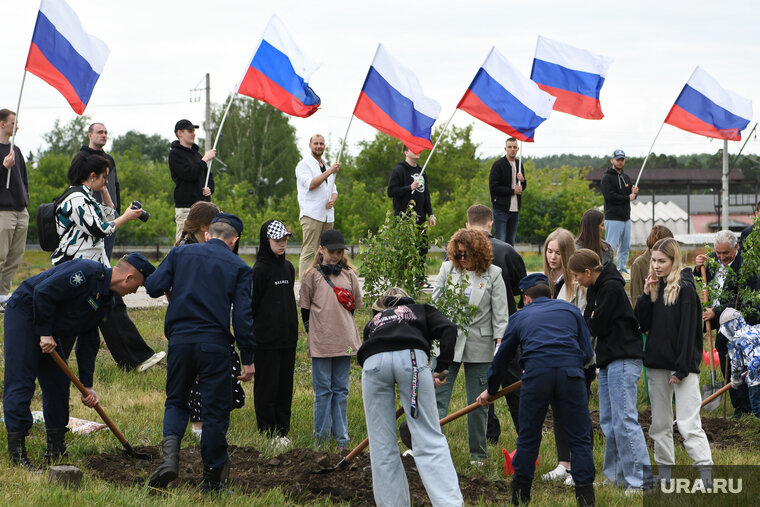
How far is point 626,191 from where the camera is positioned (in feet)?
46.3

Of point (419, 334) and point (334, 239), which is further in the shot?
point (334, 239)

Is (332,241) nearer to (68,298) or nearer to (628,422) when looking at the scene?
(68,298)

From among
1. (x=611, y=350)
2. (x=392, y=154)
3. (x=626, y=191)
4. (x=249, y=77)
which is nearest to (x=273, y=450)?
(x=611, y=350)

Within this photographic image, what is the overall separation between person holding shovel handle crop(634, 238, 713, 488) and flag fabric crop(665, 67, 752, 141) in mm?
6537

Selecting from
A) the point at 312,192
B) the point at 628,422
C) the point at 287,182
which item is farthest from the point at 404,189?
the point at 287,182

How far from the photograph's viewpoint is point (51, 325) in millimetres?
6211

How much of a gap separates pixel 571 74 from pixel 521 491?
28.5ft

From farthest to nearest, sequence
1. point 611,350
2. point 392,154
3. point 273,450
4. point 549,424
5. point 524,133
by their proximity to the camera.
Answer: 1. point 392,154
2. point 524,133
3. point 549,424
4. point 273,450
5. point 611,350

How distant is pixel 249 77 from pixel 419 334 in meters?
6.40

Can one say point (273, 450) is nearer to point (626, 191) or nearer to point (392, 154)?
point (626, 191)

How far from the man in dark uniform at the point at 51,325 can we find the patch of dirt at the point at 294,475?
0.50 m

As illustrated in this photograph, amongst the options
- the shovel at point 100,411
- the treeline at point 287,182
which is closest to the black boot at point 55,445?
the shovel at point 100,411

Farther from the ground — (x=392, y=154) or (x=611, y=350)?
(x=392, y=154)

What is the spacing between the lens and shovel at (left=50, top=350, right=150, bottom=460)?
6.28 meters
